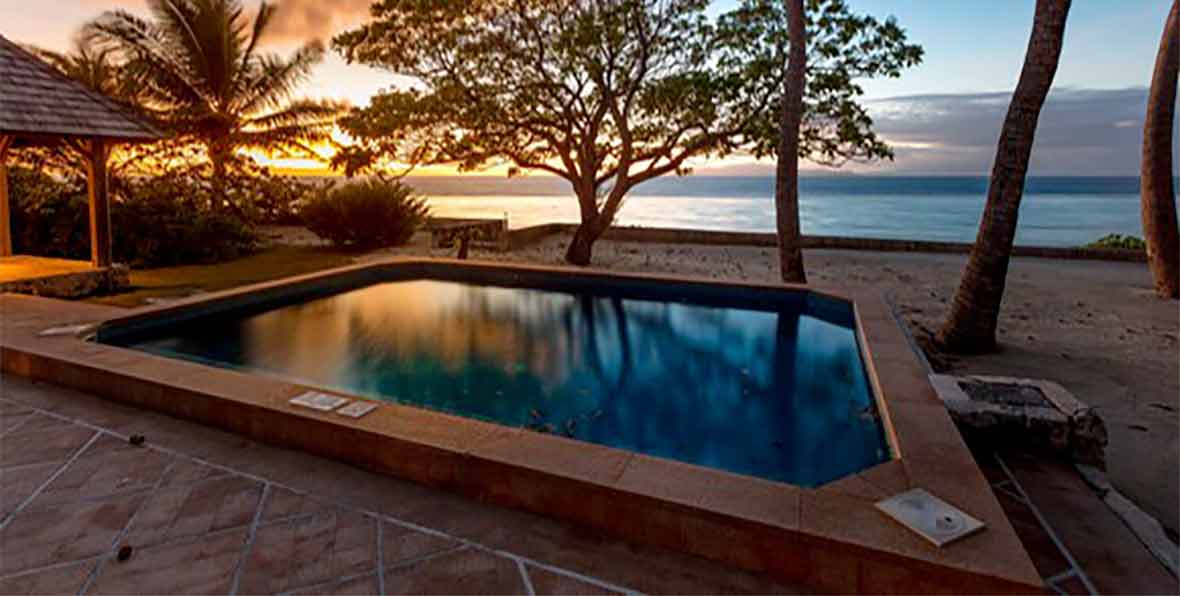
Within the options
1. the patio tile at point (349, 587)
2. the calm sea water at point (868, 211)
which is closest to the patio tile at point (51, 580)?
the patio tile at point (349, 587)

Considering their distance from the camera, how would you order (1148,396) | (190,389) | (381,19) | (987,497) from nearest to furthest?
(987,497), (190,389), (1148,396), (381,19)

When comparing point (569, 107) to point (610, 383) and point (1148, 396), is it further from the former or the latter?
point (1148, 396)

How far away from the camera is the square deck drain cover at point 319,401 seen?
11.5 ft

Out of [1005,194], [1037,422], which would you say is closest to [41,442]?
[1037,422]

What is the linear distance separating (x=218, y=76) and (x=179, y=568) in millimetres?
15384

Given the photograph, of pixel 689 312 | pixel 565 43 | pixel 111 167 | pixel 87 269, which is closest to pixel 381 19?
pixel 565 43

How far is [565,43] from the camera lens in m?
11.1

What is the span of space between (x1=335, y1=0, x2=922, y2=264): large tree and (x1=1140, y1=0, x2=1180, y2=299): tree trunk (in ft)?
10.6

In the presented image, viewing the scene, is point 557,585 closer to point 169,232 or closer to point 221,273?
point 221,273

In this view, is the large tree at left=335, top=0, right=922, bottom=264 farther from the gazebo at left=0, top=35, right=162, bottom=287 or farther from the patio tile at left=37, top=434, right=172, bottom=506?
the patio tile at left=37, top=434, right=172, bottom=506

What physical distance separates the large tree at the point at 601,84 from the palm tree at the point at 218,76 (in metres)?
3.84

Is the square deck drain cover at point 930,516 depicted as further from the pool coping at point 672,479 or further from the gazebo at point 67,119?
the gazebo at point 67,119

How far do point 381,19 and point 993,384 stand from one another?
38.1ft

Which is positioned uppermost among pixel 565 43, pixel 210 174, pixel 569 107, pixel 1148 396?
pixel 565 43
